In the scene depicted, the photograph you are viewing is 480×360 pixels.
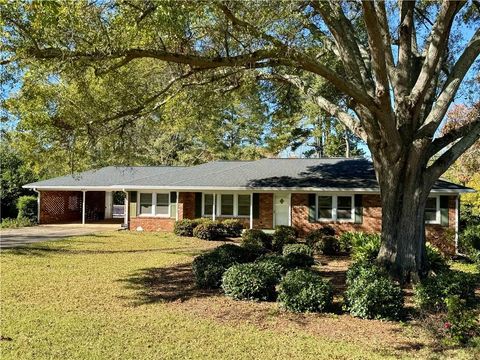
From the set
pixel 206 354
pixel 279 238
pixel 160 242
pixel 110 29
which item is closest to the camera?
pixel 206 354

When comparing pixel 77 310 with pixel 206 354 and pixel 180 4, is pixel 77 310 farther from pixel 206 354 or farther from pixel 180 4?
pixel 180 4

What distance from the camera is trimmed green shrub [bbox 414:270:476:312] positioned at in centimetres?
847

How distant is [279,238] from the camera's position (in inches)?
711

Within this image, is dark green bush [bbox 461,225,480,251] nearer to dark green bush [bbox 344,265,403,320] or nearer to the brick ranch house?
the brick ranch house

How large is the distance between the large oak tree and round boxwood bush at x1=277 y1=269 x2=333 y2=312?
9.85 feet

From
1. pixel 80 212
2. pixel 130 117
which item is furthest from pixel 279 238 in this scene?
pixel 80 212

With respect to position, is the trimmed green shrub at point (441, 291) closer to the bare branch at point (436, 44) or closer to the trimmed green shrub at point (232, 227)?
the bare branch at point (436, 44)

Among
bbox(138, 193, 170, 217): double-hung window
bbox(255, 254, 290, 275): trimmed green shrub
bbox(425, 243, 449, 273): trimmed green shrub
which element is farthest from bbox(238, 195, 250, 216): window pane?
bbox(255, 254, 290, 275): trimmed green shrub

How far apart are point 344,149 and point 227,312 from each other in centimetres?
3611

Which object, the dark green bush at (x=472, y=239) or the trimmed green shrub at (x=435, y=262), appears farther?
the dark green bush at (x=472, y=239)

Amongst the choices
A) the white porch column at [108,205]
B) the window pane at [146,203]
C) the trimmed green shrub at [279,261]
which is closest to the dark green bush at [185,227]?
the window pane at [146,203]

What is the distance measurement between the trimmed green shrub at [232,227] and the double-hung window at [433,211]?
8951mm

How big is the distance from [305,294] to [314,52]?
736 centimetres

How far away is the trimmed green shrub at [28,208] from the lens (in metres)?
28.7
